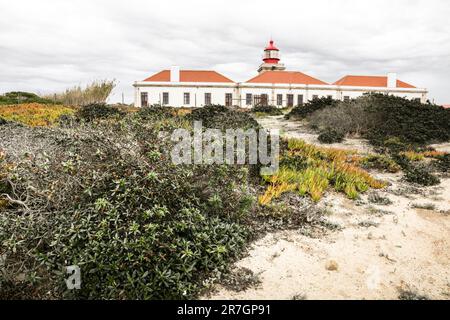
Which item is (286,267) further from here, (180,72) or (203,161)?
(180,72)

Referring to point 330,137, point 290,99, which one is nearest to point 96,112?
point 330,137

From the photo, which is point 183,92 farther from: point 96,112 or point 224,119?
point 224,119

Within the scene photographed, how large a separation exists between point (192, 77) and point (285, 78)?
9.47 metres

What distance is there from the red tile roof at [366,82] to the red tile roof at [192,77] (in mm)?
12256

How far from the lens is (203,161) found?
20.4ft

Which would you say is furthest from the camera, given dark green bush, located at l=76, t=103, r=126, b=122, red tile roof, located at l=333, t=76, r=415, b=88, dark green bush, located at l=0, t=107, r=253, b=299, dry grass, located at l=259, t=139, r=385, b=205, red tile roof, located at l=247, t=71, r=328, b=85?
red tile roof, located at l=333, t=76, r=415, b=88

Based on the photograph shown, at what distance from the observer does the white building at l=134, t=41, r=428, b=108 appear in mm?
36656

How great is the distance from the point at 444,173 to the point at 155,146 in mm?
8543

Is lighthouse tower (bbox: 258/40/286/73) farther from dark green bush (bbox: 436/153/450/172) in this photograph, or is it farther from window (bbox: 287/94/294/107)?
dark green bush (bbox: 436/153/450/172)

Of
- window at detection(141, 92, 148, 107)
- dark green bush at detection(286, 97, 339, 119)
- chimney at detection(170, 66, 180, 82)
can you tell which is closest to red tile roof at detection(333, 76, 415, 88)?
chimney at detection(170, 66, 180, 82)

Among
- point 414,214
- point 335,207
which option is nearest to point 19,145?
point 335,207

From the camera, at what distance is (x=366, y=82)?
39.1 m

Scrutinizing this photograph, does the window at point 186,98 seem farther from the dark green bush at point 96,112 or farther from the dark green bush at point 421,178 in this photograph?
the dark green bush at point 421,178

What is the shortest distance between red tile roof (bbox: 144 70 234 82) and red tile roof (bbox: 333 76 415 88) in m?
12.3
